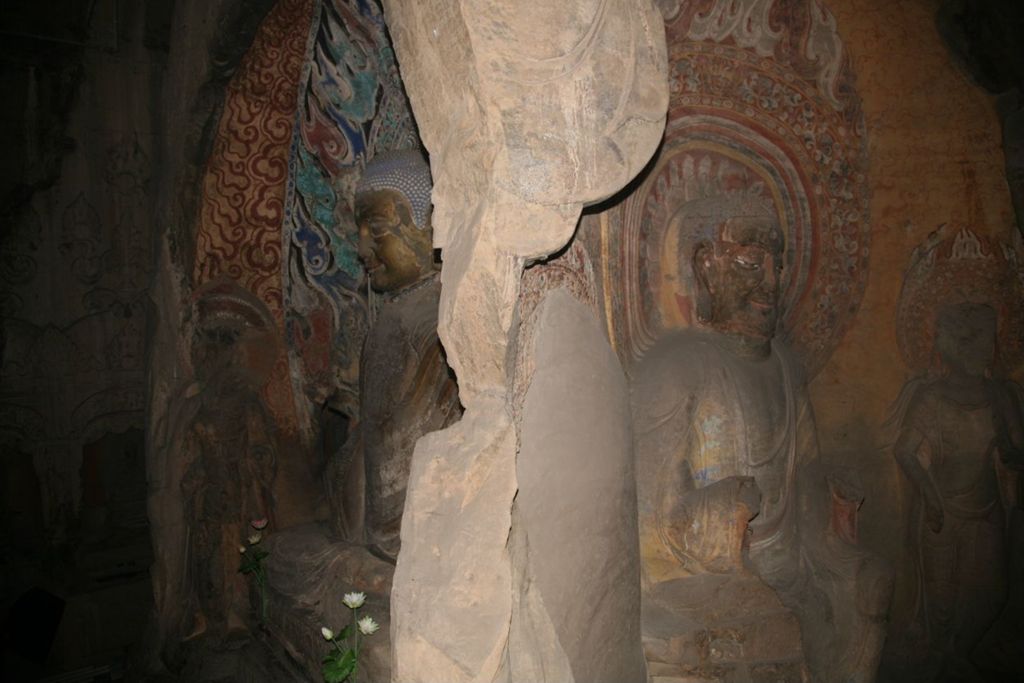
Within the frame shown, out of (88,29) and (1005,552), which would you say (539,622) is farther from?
(88,29)

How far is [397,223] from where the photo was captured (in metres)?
3.01

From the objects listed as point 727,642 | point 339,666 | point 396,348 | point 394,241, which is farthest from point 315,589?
point 727,642

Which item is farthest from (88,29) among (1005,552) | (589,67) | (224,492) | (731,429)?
(1005,552)

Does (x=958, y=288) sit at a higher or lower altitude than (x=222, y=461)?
higher

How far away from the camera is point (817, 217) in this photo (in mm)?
2855

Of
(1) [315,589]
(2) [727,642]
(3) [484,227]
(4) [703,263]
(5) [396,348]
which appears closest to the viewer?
(3) [484,227]

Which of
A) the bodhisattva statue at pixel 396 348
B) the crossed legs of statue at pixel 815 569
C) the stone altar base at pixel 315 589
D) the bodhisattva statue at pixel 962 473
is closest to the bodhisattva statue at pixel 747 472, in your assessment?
the crossed legs of statue at pixel 815 569

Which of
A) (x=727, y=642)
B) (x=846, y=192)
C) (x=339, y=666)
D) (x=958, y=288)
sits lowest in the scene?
(x=339, y=666)

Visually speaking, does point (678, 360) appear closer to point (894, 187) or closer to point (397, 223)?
point (894, 187)

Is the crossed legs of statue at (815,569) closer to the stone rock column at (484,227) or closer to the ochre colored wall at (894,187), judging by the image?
the ochre colored wall at (894,187)

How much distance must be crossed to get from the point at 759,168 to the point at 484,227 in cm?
173

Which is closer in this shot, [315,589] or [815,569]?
[815,569]

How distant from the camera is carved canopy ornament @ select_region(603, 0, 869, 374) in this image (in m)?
2.62

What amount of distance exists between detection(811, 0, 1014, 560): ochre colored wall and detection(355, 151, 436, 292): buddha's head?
5.68ft
